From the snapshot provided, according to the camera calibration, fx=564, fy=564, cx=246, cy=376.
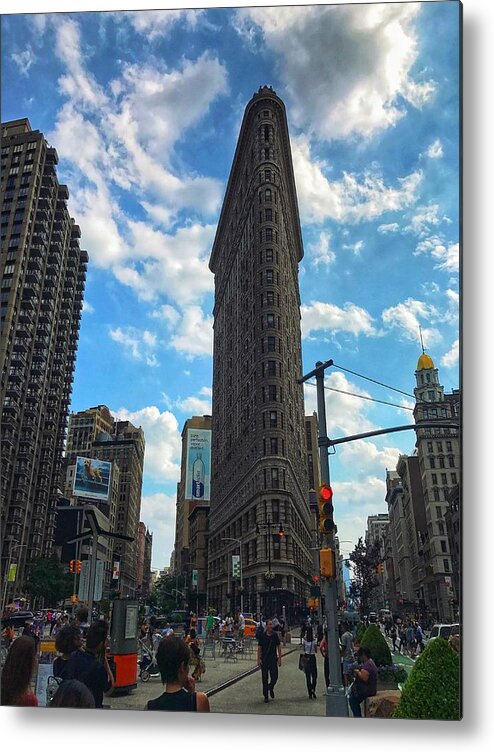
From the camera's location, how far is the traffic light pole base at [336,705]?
10078mm

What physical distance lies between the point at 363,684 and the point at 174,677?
519 cm

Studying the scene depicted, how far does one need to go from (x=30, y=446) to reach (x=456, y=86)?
79.0 m

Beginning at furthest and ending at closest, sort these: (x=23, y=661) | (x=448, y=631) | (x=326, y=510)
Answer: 1. (x=448, y=631)
2. (x=326, y=510)
3. (x=23, y=661)

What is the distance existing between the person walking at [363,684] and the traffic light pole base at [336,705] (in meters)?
0.21

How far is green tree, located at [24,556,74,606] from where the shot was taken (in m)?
65.6

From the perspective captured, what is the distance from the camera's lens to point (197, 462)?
242 feet

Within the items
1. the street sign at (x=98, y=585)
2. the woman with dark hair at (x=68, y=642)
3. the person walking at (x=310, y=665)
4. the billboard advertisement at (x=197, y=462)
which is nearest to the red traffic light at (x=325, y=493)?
the person walking at (x=310, y=665)

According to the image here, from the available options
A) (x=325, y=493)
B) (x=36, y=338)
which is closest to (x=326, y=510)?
(x=325, y=493)

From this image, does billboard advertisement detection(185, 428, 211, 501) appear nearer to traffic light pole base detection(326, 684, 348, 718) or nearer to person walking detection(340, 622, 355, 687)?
person walking detection(340, 622, 355, 687)

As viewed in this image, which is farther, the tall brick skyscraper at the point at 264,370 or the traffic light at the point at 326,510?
the tall brick skyscraper at the point at 264,370

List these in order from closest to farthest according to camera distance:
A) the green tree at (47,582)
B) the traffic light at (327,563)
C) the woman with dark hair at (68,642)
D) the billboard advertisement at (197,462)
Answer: the woman with dark hair at (68,642)
the traffic light at (327,563)
the green tree at (47,582)
the billboard advertisement at (197,462)

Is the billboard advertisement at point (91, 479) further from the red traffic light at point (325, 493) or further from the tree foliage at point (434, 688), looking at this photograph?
the tree foliage at point (434, 688)

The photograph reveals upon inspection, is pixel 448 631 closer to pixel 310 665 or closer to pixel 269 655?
pixel 310 665

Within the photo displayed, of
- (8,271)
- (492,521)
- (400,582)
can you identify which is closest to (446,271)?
(492,521)
